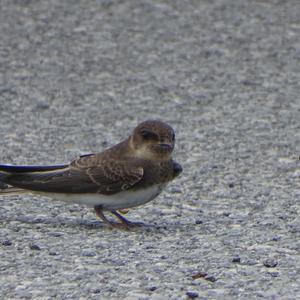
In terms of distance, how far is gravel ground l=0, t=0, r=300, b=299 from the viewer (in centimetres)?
725

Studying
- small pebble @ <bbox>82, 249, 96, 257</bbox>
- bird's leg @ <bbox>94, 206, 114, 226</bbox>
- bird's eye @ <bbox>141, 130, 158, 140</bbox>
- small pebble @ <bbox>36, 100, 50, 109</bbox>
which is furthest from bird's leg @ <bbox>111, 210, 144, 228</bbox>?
small pebble @ <bbox>36, 100, 50, 109</bbox>

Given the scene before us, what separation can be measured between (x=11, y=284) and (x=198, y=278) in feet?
3.90

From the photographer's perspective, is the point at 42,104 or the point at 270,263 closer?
the point at 270,263

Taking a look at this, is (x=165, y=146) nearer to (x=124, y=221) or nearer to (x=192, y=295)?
Answer: (x=124, y=221)

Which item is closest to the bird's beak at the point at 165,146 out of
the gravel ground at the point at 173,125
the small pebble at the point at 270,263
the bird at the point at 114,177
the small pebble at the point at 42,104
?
the bird at the point at 114,177

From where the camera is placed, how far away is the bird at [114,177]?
826 centimetres

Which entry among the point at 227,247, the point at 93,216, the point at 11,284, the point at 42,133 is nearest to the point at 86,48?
the point at 42,133

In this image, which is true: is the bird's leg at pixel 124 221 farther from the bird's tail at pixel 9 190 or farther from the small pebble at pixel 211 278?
the small pebble at pixel 211 278

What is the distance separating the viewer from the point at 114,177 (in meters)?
8.30

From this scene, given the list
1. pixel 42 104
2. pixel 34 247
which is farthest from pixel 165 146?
pixel 42 104

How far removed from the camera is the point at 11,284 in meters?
6.86

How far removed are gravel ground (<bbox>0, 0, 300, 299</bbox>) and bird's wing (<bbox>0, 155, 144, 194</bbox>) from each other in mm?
327

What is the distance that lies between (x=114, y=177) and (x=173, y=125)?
398 centimetres

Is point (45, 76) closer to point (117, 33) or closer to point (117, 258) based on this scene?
point (117, 33)
